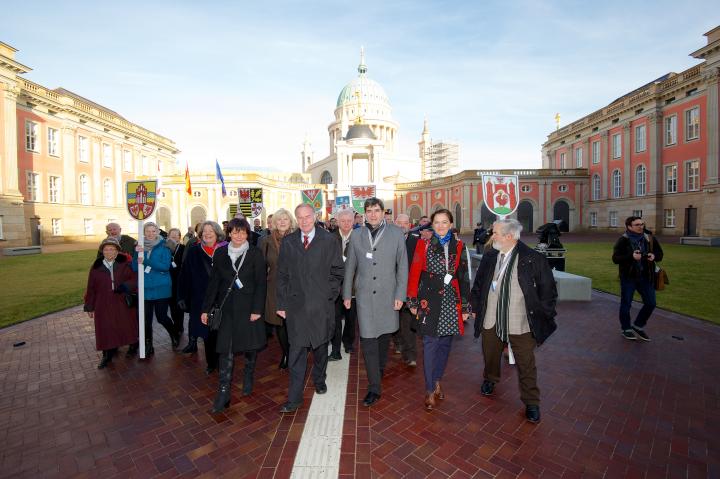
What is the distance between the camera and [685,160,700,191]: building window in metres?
28.5

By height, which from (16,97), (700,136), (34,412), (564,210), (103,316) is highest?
(16,97)

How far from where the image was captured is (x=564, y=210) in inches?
1644

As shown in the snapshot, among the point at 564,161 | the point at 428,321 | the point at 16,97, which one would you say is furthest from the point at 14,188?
the point at 564,161

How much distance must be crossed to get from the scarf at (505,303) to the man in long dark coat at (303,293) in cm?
175

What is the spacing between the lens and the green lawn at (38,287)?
8.75 meters

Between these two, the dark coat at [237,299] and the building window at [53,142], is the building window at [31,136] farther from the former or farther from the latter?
the dark coat at [237,299]

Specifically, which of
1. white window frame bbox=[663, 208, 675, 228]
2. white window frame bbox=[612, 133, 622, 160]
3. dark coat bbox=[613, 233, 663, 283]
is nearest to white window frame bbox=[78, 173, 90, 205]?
dark coat bbox=[613, 233, 663, 283]

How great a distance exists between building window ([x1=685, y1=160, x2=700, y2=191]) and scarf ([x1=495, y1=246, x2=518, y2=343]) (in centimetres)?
3543

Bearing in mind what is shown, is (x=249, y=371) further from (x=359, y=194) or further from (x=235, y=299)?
(x=359, y=194)

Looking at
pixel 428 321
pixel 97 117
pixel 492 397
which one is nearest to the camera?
pixel 428 321

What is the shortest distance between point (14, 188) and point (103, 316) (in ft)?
102

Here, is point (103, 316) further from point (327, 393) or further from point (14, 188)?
point (14, 188)

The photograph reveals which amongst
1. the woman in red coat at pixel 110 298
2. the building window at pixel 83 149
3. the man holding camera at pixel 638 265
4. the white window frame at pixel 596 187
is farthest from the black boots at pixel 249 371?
the white window frame at pixel 596 187

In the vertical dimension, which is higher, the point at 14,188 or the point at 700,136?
the point at 700,136
